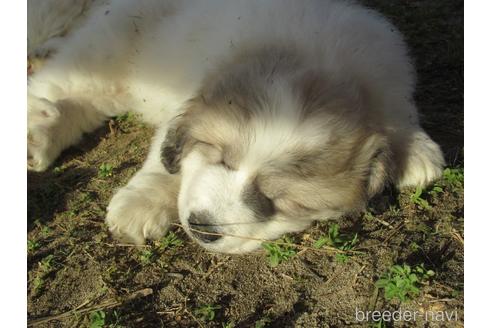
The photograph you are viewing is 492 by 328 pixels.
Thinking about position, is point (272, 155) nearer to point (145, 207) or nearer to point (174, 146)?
point (174, 146)

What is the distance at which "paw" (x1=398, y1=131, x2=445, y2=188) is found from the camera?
328 cm

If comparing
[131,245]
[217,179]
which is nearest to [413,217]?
[217,179]

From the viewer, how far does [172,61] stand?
12.1ft

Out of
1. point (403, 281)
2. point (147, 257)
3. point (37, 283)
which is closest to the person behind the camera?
point (403, 281)

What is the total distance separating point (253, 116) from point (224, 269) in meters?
0.94

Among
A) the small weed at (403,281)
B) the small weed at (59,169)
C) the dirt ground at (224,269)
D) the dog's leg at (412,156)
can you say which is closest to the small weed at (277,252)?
the dirt ground at (224,269)

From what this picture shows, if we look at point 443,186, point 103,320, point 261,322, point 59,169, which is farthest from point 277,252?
point 59,169

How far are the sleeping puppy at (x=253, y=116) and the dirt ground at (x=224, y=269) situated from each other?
0.57 ft

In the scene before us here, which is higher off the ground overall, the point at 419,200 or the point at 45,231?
the point at 419,200

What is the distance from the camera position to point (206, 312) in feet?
8.64

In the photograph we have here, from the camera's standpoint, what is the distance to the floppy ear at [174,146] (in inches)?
117

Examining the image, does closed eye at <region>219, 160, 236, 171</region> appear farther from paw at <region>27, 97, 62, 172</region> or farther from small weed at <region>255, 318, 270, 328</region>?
paw at <region>27, 97, 62, 172</region>

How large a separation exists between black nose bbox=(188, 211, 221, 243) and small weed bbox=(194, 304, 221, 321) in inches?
13.9

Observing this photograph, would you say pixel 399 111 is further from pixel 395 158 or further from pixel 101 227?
pixel 101 227
